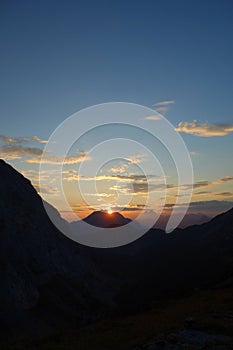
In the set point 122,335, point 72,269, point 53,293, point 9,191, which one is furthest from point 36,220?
point 122,335

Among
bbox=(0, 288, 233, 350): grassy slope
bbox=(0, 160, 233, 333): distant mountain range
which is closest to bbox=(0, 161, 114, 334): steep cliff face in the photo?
bbox=(0, 160, 233, 333): distant mountain range

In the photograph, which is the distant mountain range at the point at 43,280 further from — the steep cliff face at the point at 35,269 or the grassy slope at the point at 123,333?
the grassy slope at the point at 123,333

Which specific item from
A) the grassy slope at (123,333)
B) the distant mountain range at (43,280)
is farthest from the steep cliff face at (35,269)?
the grassy slope at (123,333)

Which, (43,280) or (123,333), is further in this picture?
(43,280)

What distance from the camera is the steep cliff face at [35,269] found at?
5575 centimetres

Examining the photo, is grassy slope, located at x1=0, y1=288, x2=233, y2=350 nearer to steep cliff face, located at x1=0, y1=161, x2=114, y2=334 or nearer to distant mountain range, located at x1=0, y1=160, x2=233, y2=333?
distant mountain range, located at x1=0, y1=160, x2=233, y2=333

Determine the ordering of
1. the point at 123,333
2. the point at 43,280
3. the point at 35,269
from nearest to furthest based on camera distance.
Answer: the point at 123,333
the point at 43,280
the point at 35,269

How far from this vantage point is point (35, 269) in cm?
6800

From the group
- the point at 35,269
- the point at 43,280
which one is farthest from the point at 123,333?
the point at 35,269

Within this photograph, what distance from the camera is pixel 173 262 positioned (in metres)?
142

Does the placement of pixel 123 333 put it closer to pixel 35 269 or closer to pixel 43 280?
pixel 43 280

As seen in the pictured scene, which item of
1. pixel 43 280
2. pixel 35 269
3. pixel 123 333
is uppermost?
pixel 123 333

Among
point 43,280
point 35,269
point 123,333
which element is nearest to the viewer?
point 123,333

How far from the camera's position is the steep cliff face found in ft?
183
